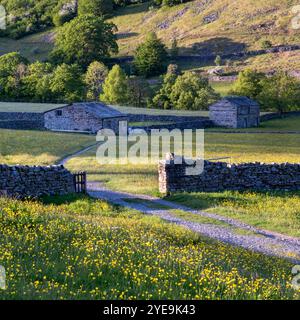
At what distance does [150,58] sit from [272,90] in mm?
40130

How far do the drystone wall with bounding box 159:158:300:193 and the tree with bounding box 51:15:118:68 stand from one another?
362ft

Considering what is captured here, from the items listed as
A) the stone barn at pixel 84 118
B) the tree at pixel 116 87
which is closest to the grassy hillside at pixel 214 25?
the tree at pixel 116 87

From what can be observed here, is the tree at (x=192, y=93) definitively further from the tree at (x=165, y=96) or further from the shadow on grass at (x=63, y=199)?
the shadow on grass at (x=63, y=199)

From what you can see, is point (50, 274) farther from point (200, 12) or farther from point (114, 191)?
point (200, 12)

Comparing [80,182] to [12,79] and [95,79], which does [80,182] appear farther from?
[12,79]

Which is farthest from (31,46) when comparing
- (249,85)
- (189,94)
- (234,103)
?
(234,103)

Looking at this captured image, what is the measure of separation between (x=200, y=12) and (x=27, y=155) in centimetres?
14585

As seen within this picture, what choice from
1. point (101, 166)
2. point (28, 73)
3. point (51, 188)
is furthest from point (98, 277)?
point (28, 73)

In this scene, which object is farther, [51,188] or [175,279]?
[51,188]

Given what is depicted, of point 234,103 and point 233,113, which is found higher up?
point 234,103

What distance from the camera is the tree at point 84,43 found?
448 ft

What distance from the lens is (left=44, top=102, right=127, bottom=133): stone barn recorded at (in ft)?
241

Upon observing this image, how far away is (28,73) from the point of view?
116 meters

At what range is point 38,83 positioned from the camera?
367ft
